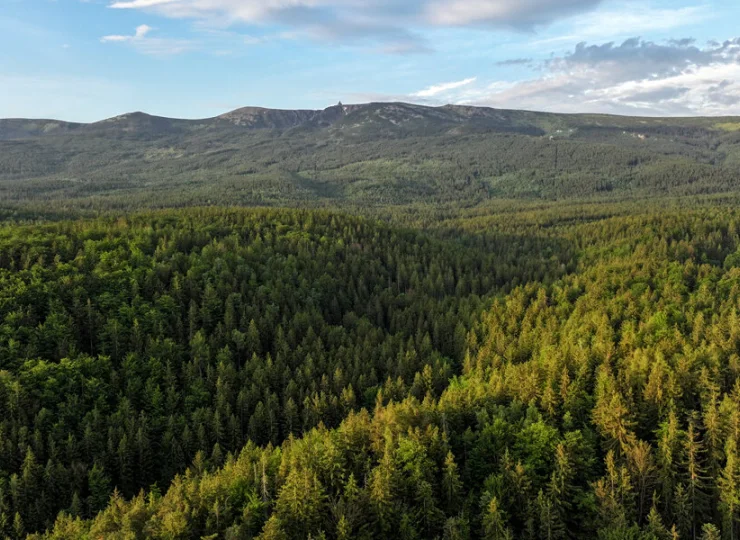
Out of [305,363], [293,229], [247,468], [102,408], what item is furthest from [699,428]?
[293,229]

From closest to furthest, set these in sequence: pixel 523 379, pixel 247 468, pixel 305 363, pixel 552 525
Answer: pixel 552 525, pixel 247 468, pixel 523 379, pixel 305 363

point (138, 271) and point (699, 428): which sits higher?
point (138, 271)

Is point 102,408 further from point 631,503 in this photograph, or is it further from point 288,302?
point 631,503

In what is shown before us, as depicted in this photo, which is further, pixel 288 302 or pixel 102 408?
pixel 288 302

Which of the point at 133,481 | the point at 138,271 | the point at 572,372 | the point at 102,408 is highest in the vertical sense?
the point at 138,271

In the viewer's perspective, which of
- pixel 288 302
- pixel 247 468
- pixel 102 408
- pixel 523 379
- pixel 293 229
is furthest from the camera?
pixel 293 229

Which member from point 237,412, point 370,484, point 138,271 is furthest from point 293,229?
point 370,484
